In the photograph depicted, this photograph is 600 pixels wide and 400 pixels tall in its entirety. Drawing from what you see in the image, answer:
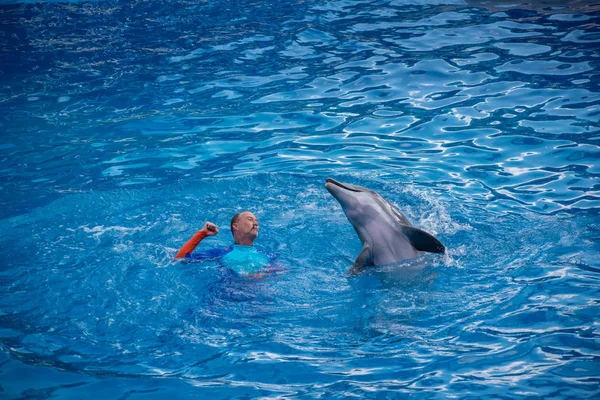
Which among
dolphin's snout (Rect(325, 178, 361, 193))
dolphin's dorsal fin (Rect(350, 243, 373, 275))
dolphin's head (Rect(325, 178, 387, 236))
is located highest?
dolphin's snout (Rect(325, 178, 361, 193))

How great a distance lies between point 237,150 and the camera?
900 cm

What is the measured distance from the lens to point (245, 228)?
6.44 meters

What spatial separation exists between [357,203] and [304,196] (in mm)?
1748

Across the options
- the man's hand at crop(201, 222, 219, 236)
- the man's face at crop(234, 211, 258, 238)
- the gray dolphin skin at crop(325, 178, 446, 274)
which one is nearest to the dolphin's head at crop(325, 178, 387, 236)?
the gray dolphin skin at crop(325, 178, 446, 274)

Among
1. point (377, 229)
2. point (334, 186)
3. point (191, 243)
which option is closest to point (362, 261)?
point (377, 229)

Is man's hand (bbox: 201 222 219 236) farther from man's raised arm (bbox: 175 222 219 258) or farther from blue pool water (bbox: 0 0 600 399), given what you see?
blue pool water (bbox: 0 0 600 399)

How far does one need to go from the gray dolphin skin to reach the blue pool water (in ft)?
0.41

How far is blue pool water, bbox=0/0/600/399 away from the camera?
15.7 ft

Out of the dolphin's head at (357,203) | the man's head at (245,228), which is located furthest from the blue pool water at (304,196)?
the dolphin's head at (357,203)

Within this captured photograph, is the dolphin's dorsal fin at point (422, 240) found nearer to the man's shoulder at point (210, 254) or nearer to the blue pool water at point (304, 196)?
the blue pool water at point (304, 196)

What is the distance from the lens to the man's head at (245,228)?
644 centimetres

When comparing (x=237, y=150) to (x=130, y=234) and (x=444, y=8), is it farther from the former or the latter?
(x=444, y=8)

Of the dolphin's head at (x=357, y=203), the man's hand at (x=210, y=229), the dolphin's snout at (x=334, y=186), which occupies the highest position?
the dolphin's snout at (x=334, y=186)

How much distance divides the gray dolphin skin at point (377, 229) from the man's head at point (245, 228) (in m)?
0.96
